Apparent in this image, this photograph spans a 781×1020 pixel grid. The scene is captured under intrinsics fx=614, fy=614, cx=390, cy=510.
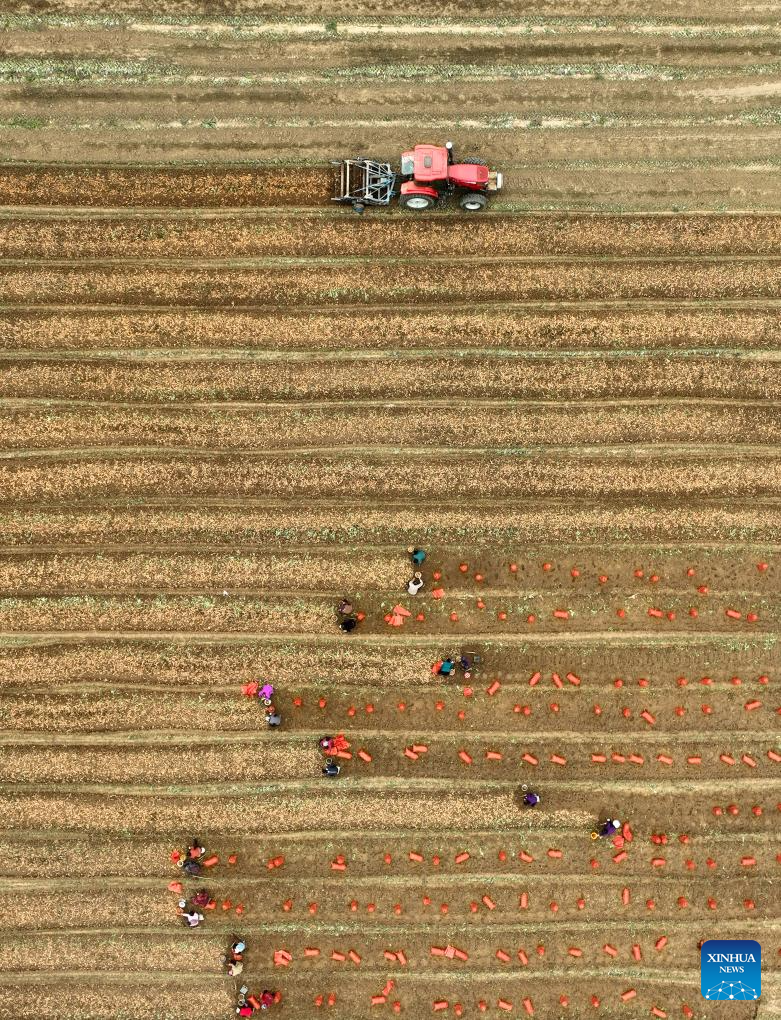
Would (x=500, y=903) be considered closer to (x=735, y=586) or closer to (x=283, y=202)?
(x=735, y=586)

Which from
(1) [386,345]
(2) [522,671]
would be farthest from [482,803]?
(1) [386,345]

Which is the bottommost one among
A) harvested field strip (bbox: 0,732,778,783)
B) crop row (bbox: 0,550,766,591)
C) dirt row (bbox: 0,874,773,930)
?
dirt row (bbox: 0,874,773,930)

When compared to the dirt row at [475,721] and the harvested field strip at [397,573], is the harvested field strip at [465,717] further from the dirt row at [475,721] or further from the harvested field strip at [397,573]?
the harvested field strip at [397,573]

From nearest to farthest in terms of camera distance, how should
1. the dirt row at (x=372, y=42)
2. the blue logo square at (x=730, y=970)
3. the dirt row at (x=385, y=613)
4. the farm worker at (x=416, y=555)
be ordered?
the blue logo square at (x=730, y=970), the farm worker at (x=416, y=555), the dirt row at (x=385, y=613), the dirt row at (x=372, y=42)

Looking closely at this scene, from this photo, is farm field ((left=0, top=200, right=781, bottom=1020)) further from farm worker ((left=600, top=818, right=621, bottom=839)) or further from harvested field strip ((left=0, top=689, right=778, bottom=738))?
farm worker ((left=600, top=818, right=621, bottom=839))

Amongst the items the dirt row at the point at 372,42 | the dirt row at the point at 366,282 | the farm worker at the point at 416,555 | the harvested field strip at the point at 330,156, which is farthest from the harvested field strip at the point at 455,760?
the dirt row at the point at 372,42

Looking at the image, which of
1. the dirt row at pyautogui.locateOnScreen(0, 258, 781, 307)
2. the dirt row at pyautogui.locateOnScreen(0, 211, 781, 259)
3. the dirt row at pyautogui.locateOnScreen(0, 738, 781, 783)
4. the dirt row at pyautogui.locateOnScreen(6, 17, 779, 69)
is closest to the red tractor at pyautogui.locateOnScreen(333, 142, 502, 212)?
the dirt row at pyautogui.locateOnScreen(0, 211, 781, 259)

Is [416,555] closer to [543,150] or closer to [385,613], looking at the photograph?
[385,613]
